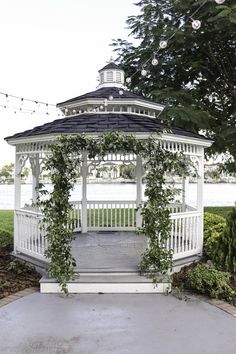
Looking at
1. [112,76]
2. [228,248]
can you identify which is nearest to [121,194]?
[112,76]

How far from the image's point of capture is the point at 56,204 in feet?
17.9

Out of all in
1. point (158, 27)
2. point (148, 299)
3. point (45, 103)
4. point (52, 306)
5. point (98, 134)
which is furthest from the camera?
point (158, 27)

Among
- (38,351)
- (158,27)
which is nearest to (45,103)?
(158,27)

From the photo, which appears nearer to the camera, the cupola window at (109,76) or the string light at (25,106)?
the string light at (25,106)

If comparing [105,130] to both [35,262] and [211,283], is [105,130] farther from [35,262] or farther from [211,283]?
[211,283]

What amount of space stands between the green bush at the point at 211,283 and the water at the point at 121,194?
4.58 meters

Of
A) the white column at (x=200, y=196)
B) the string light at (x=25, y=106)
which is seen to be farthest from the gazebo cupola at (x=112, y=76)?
the white column at (x=200, y=196)

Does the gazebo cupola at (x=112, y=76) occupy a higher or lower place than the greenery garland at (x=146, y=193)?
higher

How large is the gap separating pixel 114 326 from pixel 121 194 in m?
9.17

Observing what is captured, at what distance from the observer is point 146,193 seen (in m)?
5.51

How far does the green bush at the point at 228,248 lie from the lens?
5.94 m

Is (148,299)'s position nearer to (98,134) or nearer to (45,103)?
(98,134)

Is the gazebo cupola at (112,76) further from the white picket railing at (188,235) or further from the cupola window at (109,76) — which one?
the white picket railing at (188,235)

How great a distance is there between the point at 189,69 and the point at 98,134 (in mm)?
6709
